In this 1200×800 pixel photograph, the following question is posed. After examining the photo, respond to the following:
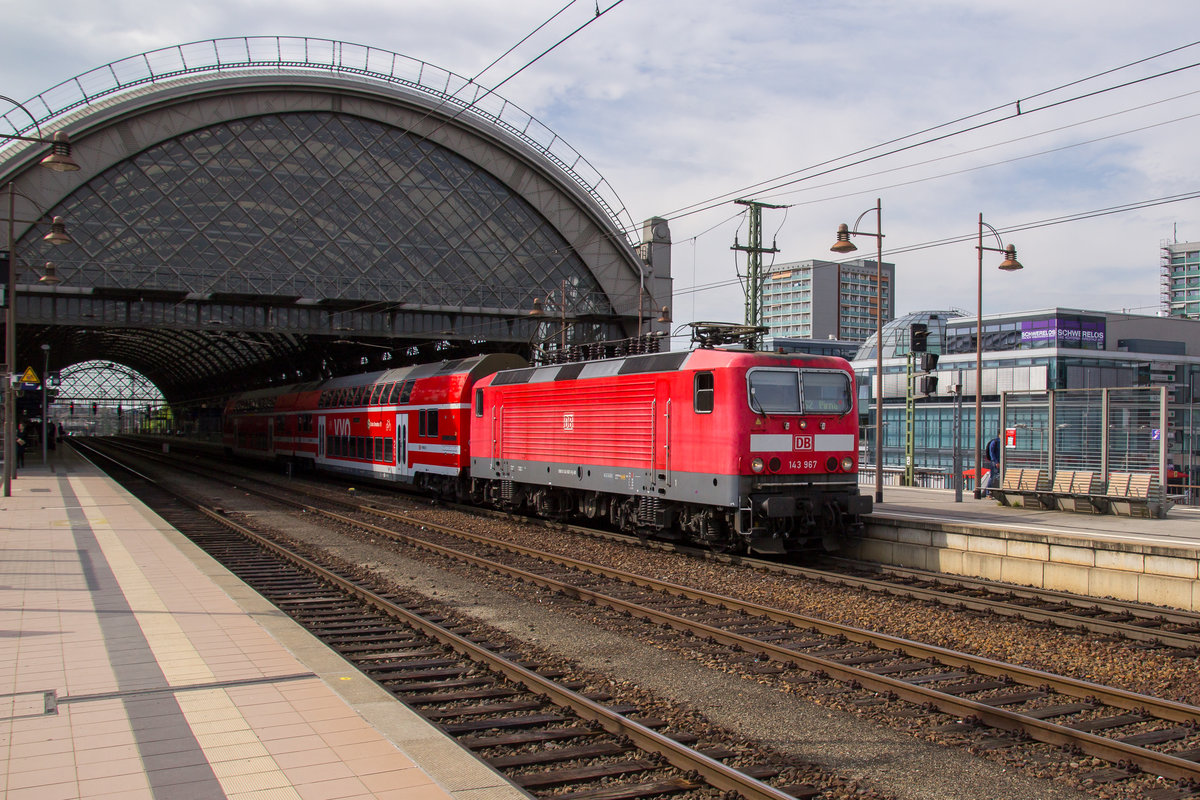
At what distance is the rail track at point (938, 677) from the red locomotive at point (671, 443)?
2833 mm

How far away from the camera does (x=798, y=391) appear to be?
53.7ft

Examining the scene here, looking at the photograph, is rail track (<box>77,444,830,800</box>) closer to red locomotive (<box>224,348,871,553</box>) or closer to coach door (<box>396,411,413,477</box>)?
red locomotive (<box>224,348,871,553</box>)

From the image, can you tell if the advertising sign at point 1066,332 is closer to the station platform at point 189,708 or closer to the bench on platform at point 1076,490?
the bench on platform at point 1076,490

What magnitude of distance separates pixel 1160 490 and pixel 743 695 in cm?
1532

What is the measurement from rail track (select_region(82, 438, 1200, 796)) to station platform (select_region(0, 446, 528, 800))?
14.2ft

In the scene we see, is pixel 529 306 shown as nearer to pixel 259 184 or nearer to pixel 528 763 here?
pixel 259 184

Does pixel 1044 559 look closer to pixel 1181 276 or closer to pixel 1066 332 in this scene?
pixel 1066 332

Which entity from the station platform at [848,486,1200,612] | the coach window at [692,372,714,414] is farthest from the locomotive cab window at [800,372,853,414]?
the station platform at [848,486,1200,612]

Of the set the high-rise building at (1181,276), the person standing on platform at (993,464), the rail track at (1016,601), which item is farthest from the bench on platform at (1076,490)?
the high-rise building at (1181,276)

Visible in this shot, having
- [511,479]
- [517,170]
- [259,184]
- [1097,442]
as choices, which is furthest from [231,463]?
[1097,442]

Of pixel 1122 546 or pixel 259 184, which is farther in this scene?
pixel 259 184

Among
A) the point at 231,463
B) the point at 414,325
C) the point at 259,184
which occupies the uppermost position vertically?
the point at 259,184

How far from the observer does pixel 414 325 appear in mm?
44719

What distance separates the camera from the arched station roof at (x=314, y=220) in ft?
135
